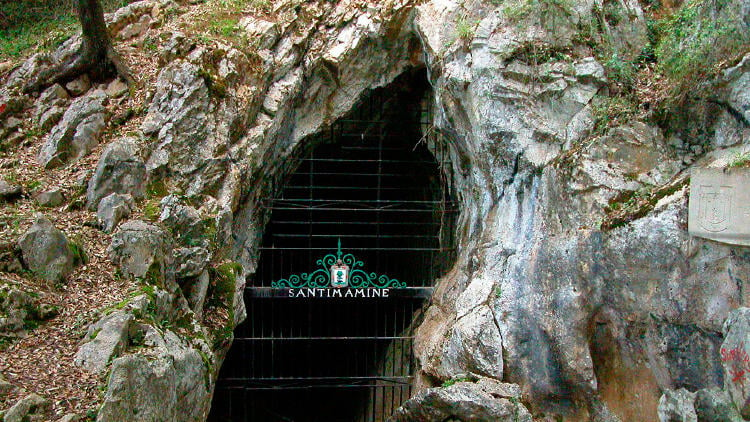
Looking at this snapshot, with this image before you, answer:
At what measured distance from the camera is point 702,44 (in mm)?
8133

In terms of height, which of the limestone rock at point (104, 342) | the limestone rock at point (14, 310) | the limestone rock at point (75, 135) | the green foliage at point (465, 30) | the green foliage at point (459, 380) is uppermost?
the green foliage at point (465, 30)

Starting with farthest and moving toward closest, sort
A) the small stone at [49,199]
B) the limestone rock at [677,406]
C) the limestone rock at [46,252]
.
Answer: the small stone at [49,199], the limestone rock at [677,406], the limestone rock at [46,252]

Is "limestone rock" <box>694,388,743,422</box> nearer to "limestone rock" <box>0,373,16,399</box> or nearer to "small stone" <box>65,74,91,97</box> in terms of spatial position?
"limestone rock" <box>0,373,16,399</box>

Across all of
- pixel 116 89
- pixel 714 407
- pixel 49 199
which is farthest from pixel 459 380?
pixel 116 89

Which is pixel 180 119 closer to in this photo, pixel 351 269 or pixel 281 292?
pixel 281 292

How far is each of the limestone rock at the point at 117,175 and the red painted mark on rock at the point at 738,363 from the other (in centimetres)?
698

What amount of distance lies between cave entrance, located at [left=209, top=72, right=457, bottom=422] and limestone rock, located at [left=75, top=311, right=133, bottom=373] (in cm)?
367

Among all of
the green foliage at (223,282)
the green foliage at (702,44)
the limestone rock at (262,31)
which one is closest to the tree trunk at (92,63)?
the limestone rock at (262,31)

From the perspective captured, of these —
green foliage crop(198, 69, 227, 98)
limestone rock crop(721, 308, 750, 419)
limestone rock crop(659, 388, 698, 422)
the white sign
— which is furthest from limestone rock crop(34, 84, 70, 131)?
limestone rock crop(721, 308, 750, 419)

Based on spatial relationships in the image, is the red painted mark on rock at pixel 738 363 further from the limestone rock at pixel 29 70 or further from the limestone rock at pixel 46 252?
the limestone rock at pixel 29 70

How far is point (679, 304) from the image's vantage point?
791cm

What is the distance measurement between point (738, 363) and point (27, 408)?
21.7ft

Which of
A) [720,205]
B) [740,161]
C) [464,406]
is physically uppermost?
[740,161]

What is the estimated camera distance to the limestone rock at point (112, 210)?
26.3 ft
